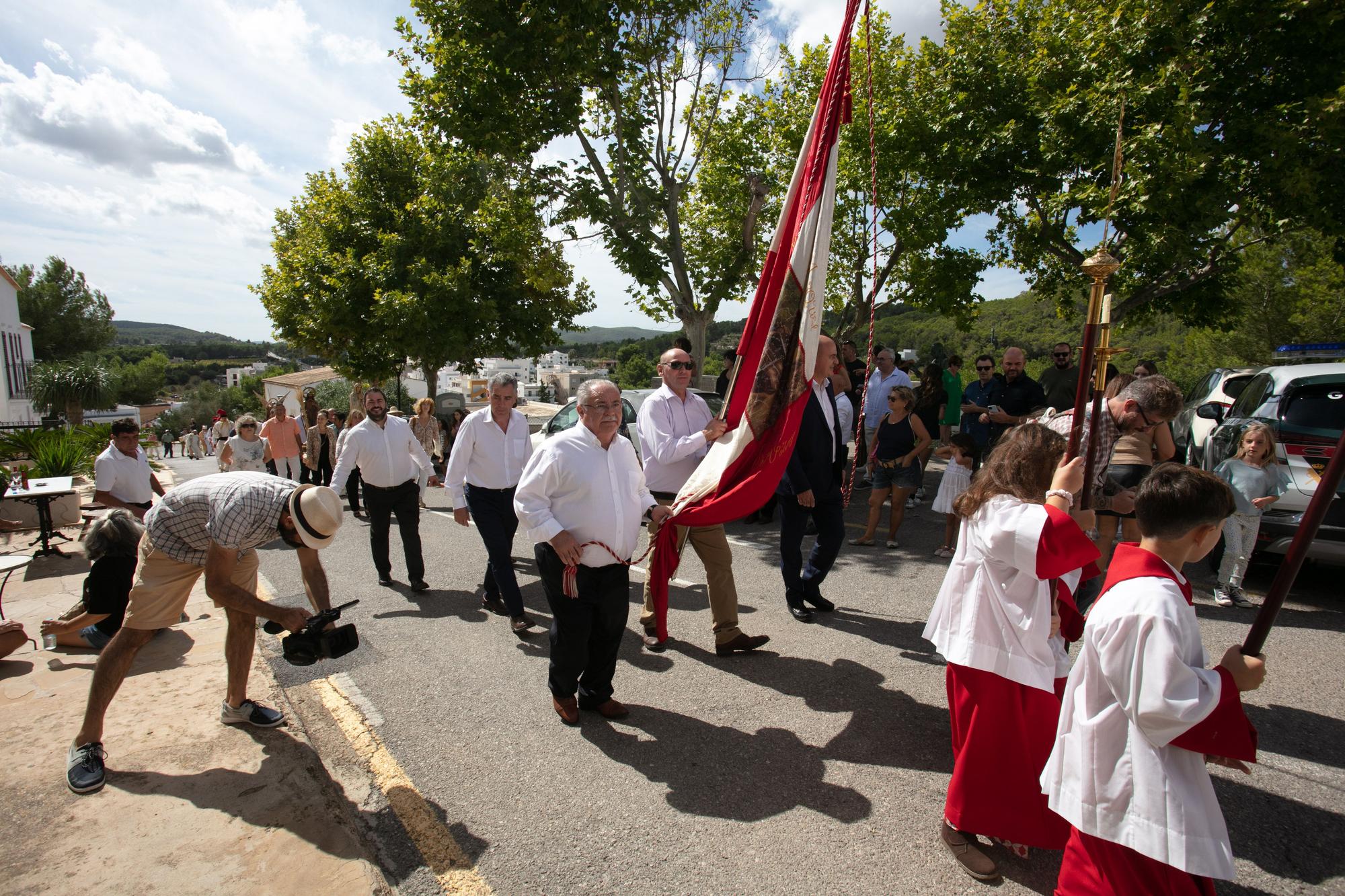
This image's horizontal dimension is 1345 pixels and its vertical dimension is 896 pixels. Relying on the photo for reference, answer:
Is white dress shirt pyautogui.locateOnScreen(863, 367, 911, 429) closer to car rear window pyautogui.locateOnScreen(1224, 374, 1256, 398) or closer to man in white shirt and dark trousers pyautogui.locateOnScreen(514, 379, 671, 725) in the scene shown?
car rear window pyautogui.locateOnScreen(1224, 374, 1256, 398)

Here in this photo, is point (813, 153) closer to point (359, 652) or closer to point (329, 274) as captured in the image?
point (359, 652)

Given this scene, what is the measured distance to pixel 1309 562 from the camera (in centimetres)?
608

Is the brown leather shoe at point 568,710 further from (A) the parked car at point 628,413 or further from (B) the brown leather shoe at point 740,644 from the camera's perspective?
(A) the parked car at point 628,413

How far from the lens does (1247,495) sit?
5.53 m

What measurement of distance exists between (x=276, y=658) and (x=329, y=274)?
1714 cm

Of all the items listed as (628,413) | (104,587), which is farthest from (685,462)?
(628,413)

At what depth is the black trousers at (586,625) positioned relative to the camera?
369 centimetres

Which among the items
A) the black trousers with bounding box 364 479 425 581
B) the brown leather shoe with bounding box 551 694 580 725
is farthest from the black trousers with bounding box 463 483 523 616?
the brown leather shoe with bounding box 551 694 580 725

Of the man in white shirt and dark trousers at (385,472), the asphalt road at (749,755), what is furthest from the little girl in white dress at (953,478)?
the man in white shirt and dark trousers at (385,472)

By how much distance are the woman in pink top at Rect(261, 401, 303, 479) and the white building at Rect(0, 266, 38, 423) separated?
4946 cm

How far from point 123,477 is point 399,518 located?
102 inches

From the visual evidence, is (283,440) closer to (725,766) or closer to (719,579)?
(719,579)

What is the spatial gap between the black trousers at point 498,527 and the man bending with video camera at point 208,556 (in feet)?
5.76

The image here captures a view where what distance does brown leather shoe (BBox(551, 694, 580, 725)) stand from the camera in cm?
384
